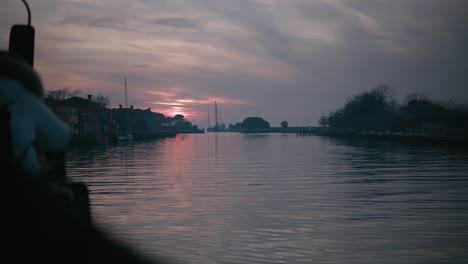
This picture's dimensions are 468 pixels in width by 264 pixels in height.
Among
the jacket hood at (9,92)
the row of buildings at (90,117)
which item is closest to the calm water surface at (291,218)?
the jacket hood at (9,92)

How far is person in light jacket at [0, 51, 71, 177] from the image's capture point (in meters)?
2.40

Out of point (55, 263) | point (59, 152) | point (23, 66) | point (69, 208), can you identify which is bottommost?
point (55, 263)

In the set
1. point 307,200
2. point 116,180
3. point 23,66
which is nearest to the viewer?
point 23,66

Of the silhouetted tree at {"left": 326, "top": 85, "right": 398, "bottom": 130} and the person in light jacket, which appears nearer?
the person in light jacket

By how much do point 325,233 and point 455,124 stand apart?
9173 cm

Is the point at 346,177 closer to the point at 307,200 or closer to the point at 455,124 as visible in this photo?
the point at 307,200

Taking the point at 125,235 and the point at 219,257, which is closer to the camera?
the point at 219,257

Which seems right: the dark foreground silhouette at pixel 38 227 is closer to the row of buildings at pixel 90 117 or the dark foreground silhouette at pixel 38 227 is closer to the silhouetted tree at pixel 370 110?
the row of buildings at pixel 90 117

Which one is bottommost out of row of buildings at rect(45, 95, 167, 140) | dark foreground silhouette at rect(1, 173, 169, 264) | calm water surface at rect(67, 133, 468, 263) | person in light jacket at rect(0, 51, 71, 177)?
calm water surface at rect(67, 133, 468, 263)

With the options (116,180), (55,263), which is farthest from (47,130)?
(116,180)

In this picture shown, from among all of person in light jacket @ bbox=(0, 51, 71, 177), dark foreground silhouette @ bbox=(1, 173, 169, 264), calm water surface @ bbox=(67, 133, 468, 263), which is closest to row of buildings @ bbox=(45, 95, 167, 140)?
calm water surface @ bbox=(67, 133, 468, 263)

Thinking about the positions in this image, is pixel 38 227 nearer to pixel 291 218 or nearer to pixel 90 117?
pixel 291 218

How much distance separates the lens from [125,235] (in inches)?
430

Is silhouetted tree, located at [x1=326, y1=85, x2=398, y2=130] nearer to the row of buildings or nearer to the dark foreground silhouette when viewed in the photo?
the row of buildings
